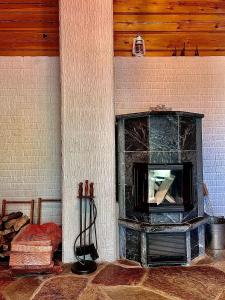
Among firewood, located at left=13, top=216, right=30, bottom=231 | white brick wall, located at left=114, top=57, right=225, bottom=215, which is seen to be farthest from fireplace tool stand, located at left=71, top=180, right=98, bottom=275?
white brick wall, located at left=114, top=57, right=225, bottom=215

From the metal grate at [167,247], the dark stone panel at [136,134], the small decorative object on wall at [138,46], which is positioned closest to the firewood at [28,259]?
the metal grate at [167,247]

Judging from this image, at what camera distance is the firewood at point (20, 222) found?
121 inches

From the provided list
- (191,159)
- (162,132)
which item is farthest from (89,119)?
(191,159)

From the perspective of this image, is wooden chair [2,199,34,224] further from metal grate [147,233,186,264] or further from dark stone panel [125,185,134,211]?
metal grate [147,233,186,264]

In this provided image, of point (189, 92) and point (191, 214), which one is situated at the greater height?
point (189, 92)

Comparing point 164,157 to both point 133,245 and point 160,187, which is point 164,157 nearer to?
point 160,187

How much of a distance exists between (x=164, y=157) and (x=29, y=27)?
202 cm

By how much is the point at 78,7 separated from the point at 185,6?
46.0 inches

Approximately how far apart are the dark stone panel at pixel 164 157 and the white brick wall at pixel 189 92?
2.94 ft

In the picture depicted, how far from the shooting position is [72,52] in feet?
9.21

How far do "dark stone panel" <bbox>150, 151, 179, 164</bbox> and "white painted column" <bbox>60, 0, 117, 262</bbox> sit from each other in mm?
386

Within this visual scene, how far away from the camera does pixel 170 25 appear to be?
3.25 meters

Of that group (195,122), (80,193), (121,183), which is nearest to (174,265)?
(121,183)

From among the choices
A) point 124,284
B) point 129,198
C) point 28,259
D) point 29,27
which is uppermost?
point 29,27
